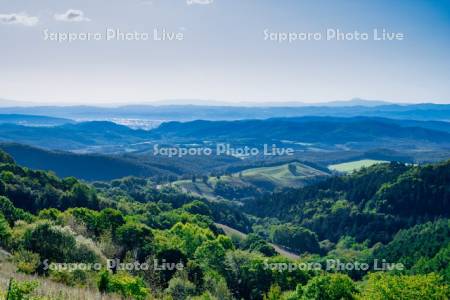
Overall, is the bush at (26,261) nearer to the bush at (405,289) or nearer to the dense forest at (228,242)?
the dense forest at (228,242)

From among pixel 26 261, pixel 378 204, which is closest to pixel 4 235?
pixel 26 261

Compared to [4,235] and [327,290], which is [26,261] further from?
[327,290]

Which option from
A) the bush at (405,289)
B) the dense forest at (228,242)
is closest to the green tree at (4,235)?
the dense forest at (228,242)

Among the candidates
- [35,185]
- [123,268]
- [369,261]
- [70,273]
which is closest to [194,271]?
[123,268]

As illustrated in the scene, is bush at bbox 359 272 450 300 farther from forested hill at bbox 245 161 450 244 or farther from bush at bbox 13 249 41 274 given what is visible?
forested hill at bbox 245 161 450 244

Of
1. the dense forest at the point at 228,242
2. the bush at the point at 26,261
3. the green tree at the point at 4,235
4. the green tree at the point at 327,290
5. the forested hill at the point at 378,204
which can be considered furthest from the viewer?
the forested hill at the point at 378,204

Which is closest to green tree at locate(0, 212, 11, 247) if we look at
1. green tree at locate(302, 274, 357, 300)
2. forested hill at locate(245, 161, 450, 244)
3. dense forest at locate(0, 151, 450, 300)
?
dense forest at locate(0, 151, 450, 300)

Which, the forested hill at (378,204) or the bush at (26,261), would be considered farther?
the forested hill at (378,204)
